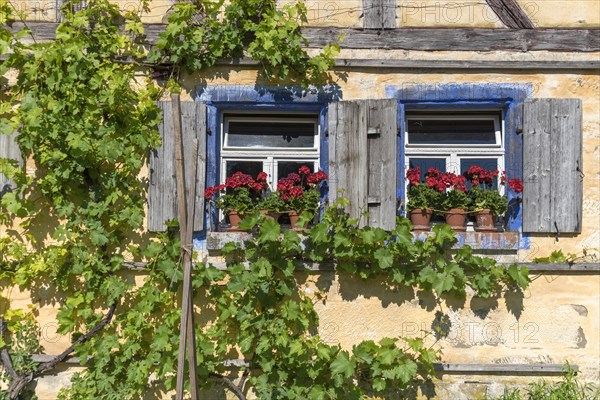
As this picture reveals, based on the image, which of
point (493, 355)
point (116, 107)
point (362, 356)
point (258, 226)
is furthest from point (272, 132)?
point (493, 355)

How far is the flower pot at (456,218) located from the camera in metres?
4.85

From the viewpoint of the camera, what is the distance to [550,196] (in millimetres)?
4848

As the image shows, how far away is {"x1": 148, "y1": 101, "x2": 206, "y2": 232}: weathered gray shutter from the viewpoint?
486cm

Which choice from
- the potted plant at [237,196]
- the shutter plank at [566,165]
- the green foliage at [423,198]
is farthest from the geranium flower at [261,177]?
the shutter plank at [566,165]

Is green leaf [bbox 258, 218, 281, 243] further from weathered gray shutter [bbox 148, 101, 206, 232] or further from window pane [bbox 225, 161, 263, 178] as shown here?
window pane [bbox 225, 161, 263, 178]

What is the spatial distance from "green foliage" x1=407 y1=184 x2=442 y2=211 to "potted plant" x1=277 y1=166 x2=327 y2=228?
26.6 inches

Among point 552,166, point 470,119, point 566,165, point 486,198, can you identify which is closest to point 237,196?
point 486,198

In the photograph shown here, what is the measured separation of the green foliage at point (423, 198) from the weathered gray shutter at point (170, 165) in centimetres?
157

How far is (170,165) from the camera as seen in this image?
16.0ft

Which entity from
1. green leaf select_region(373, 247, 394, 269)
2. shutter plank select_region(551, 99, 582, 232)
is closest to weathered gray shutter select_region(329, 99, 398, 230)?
green leaf select_region(373, 247, 394, 269)

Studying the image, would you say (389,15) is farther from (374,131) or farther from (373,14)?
(374,131)

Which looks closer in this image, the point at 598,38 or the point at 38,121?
the point at 38,121

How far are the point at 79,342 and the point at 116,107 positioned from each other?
175cm

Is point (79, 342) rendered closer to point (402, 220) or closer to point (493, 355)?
point (402, 220)
